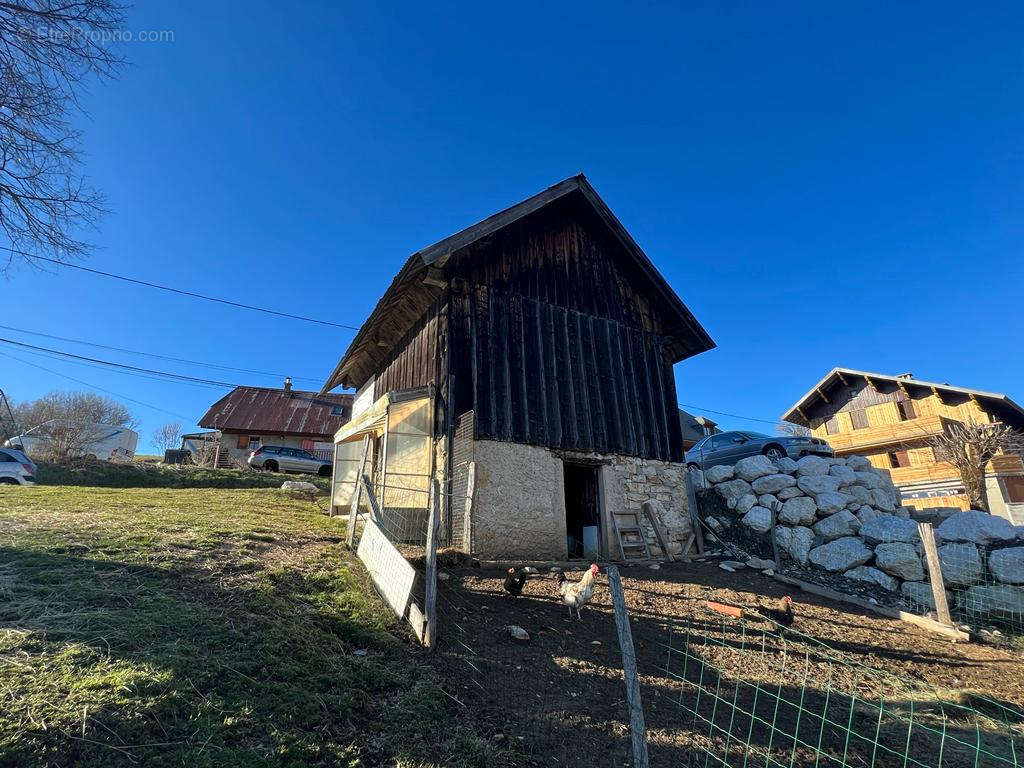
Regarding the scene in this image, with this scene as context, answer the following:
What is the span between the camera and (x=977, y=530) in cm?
1041

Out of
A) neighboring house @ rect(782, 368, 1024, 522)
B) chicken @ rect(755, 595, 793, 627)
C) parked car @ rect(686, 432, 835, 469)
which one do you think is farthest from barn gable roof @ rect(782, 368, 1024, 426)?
chicken @ rect(755, 595, 793, 627)

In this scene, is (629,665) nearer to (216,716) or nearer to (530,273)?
(216,716)

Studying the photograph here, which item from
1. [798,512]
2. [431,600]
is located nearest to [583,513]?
[798,512]

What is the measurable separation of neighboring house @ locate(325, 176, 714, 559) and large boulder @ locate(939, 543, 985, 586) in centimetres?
494

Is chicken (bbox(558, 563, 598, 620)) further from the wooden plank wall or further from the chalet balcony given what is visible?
the chalet balcony

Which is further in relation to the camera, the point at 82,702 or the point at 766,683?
the point at 766,683

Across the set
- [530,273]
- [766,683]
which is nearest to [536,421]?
[530,273]

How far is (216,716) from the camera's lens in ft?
11.7

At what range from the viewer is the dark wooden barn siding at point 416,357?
37.1ft

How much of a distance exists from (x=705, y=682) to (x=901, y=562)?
728 cm

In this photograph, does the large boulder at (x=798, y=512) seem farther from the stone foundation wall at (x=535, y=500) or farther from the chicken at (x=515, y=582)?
the chicken at (x=515, y=582)

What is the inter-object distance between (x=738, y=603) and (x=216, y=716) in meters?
7.63

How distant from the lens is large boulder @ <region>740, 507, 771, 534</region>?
1201 cm

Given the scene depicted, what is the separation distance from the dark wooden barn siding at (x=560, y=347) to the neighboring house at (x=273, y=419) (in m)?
21.8
